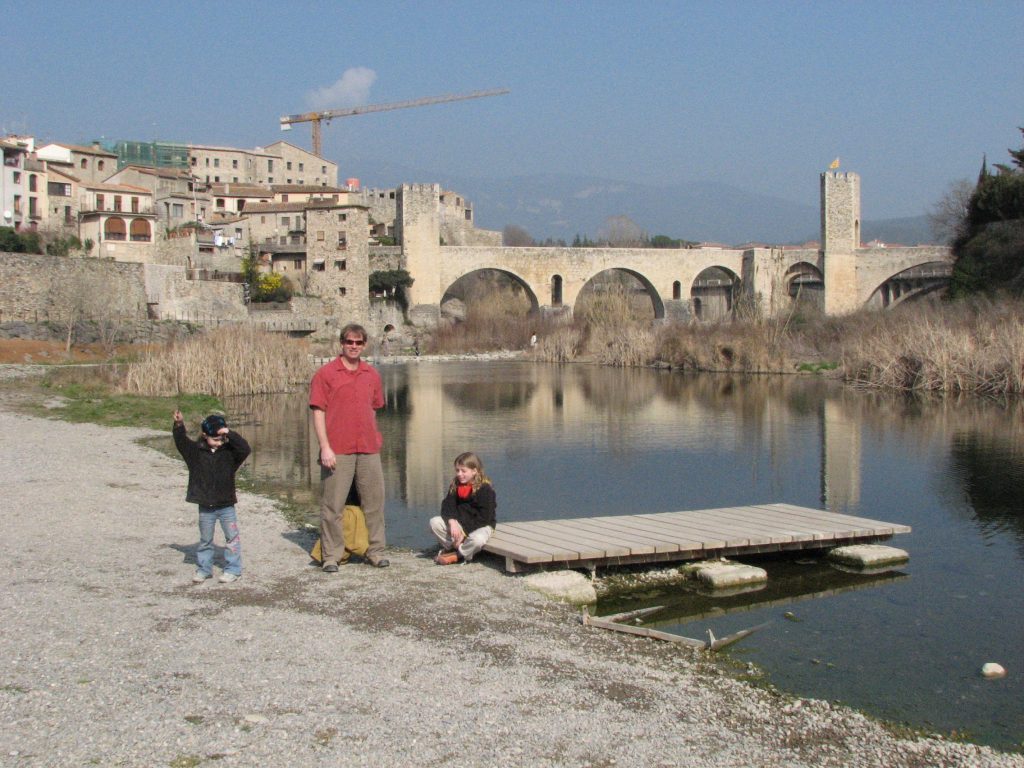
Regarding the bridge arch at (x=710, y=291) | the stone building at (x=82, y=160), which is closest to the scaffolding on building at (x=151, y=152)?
the stone building at (x=82, y=160)

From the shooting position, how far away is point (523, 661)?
14.3ft

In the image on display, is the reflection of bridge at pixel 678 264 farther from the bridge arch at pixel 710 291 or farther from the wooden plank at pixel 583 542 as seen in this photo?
the wooden plank at pixel 583 542

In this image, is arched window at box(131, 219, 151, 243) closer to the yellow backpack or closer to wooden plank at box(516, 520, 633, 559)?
wooden plank at box(516, 520, 633, 559)

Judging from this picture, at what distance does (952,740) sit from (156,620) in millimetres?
3381

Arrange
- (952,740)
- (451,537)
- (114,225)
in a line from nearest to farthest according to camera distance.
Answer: (952,740), (451,537), (114,225)

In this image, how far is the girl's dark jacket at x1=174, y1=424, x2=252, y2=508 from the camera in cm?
541

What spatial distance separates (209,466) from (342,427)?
76 centimetres

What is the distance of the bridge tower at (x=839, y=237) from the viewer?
1966 inches

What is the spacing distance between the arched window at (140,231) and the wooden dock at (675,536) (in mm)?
36309

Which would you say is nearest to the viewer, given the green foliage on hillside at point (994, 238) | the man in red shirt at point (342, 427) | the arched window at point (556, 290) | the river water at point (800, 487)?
the river water at point (800, 487)

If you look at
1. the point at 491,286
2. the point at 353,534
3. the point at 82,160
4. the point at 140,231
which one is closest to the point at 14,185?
the point at 140,231

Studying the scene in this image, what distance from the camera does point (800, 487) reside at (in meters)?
10.0

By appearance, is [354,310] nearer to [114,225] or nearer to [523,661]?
[114,225]

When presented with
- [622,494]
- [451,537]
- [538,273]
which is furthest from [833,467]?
[538,273]
